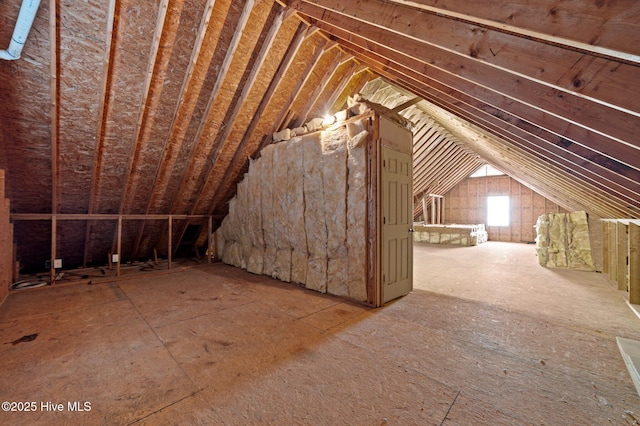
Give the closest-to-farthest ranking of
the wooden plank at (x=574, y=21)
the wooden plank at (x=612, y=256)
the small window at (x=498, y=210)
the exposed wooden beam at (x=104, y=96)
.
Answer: the wooden plank at (x=574, y=21) → the exposed wooden beam at (x=104, y=96) → the wooden plank at (x=612, y=256) → the small window at (x=498, y=210)

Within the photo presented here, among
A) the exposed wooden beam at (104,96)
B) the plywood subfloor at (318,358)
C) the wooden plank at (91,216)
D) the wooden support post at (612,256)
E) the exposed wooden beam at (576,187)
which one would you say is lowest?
the plywood subfloor at (318,358)

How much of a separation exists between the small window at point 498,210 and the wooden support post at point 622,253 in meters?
9.91

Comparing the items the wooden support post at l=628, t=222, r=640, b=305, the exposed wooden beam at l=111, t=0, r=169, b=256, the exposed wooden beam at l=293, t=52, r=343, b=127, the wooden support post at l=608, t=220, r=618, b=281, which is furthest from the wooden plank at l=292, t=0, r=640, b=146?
the wooden support post at l=608, t=220, r=618, b=281

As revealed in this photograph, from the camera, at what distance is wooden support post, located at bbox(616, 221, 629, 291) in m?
3.76

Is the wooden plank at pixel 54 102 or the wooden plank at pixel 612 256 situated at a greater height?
the wooden plank at pixel 54 102

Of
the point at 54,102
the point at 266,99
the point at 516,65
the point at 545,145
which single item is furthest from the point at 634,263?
the point at 54,102

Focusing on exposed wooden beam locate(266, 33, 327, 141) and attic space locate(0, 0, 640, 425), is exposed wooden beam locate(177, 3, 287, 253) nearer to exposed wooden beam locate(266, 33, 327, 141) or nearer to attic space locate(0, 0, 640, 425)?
attic space locate(0, 0, 640, 425)

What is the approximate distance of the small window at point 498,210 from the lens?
12.8 m

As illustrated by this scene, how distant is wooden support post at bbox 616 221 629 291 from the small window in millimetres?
9912

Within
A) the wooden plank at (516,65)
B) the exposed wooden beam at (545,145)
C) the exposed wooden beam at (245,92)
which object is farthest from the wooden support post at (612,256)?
the exposed wooden beam at (245,92)

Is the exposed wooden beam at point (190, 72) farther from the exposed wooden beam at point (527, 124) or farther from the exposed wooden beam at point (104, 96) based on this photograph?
A: the exposed wooden beam at point (527, 124)

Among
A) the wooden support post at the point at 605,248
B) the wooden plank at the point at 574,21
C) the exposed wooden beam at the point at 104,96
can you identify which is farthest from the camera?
the wooden support post at the point at 605,248

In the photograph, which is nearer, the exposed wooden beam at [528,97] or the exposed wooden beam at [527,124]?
the exposed wooden beam at [528,97]

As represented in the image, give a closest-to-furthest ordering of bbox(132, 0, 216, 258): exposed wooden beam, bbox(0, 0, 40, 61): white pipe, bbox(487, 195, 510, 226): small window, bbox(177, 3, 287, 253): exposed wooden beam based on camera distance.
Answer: bbox(0, 0, 40, 61): white pipe < bbox(132, 0, 216, 258): exposed wooden beam < bbox(177, 3, 287, 253): exposed wooden beam < bbox(487, 195, 510, 226): small window
